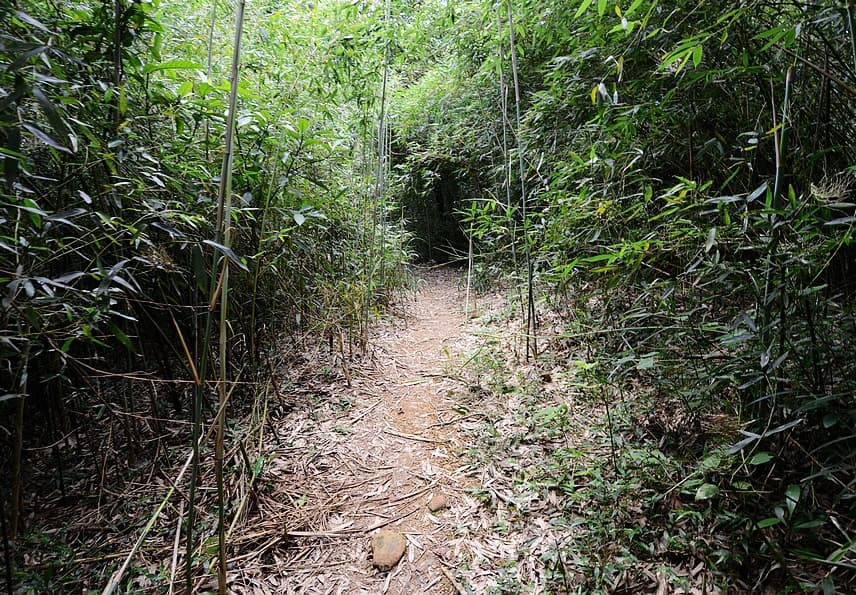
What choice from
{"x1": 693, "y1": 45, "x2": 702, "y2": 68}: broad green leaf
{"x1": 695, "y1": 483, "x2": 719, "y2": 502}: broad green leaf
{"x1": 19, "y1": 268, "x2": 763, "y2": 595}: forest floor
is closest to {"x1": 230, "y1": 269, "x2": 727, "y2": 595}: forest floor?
{"x1": 19, "y1": 268, "x2": 763, "y2": 595}: forest floor

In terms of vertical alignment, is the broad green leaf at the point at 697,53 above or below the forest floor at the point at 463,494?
above

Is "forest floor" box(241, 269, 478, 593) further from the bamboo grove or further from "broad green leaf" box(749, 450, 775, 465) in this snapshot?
"broad green leaf" box(749, 450, 775, 465)

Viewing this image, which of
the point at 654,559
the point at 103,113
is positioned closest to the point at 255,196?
the point at 103,113

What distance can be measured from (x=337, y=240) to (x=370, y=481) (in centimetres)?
178

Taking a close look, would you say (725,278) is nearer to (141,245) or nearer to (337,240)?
(141,245)

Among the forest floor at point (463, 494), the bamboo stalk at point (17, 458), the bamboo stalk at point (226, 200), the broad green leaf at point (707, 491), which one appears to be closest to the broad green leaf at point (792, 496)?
the broad green leaf at point (707, 491)

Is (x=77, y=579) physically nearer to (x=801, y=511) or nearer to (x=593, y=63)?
(x=801, y=511)

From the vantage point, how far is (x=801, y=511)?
A: 3.18 feet

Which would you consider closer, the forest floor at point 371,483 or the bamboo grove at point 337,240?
the bamboo grove at point 337,240

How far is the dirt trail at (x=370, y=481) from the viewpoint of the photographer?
131 centimetres

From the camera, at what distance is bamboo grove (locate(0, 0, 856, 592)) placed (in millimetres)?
969

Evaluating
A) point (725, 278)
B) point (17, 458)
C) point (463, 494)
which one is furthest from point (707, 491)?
point (17, 458)

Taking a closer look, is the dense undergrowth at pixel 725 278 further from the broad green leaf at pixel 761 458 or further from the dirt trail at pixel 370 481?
the dirt trail at pixel 370 481

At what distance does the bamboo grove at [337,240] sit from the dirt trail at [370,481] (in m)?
0.28
